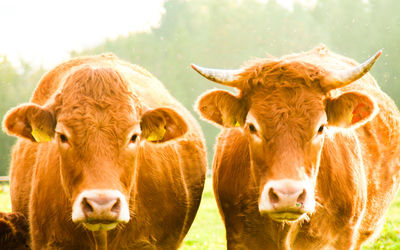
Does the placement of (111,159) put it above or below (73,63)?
below

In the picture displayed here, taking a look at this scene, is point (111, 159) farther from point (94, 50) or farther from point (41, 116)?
point (94, 50)

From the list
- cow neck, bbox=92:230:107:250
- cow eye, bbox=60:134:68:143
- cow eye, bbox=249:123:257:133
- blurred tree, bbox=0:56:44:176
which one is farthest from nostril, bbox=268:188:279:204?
blurred tree, bbox=0:56:44:176

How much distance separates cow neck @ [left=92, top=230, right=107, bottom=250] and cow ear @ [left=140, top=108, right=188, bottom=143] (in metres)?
0.98

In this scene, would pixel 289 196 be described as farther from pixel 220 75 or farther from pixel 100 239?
pixel 100 239

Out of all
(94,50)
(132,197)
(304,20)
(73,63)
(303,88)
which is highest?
(304,20)

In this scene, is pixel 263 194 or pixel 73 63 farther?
pixel 73 63

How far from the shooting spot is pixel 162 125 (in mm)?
5430

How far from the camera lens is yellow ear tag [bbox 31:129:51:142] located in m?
5.18

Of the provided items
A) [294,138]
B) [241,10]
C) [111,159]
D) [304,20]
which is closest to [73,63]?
[111,159]

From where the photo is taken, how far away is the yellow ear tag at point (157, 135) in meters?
5.46

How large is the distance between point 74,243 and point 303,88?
2618 millimetres

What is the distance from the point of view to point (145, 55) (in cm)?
5397

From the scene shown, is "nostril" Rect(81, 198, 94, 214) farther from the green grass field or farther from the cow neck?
the green grass field

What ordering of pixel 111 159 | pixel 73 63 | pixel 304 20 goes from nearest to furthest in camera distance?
pixel 111 159
pixel 73 63
pixel 304 20
